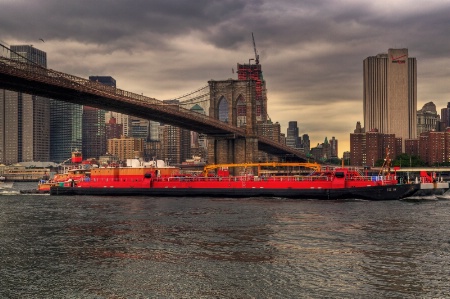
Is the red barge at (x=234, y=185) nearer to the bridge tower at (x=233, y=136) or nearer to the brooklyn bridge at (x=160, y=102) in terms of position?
the brooklyn bridge at (x=160, y=102)

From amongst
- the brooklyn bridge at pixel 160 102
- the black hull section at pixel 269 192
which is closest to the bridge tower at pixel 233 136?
the brooklyn bridge at pixel 160 102

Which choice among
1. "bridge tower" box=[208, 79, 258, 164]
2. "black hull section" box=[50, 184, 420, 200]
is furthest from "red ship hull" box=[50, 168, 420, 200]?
"bridge tower" box=[208, 79, 258, 164]

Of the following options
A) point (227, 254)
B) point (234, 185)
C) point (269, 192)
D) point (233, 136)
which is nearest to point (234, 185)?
point (234, 185)

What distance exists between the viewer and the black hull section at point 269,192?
174 ft

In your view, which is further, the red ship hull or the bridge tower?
the bridge tower

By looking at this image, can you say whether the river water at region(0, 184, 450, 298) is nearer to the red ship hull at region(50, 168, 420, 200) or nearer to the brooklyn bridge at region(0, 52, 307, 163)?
the red ship hull at region(50, 168, 420, 200)

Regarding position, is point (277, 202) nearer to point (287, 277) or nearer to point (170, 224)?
point (170, 224)

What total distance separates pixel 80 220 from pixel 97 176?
94.9 ft

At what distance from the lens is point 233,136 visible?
358 feet

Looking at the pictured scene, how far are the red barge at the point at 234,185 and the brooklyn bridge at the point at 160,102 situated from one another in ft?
33.7

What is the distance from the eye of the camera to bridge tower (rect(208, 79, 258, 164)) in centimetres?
11112

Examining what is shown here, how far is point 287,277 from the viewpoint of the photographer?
20.8 metres

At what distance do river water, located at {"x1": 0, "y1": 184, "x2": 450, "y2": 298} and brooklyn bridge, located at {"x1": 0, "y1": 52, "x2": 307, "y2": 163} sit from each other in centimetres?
2020

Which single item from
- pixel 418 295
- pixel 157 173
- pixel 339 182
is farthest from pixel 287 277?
pixel 157 173
